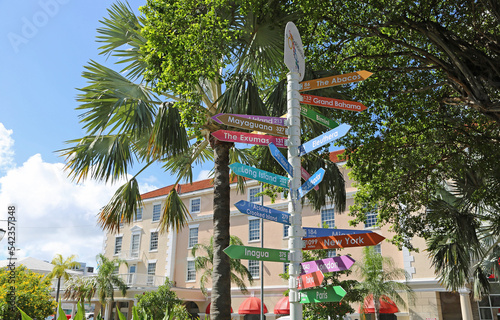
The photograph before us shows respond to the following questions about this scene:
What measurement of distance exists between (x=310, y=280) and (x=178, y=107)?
5589 mm

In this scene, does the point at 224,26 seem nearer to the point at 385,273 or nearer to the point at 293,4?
the point at 293,4

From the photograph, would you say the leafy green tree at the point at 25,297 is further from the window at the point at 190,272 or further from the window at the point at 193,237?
the window at the point at 193,237

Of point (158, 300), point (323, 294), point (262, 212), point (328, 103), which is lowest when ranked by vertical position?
point (158, 300)

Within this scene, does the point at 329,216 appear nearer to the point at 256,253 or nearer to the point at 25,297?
the point at 25,297

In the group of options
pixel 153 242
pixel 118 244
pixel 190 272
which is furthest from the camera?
pixel 118 244

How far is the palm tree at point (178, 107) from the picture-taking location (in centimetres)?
934

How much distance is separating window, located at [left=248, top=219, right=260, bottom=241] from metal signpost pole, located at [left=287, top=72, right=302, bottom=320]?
28.4 metres

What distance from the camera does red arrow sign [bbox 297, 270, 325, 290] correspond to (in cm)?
438

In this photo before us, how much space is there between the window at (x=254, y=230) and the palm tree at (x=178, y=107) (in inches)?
819

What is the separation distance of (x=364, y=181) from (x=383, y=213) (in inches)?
52.5

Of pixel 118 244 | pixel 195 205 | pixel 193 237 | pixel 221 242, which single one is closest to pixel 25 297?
pixel 221 242

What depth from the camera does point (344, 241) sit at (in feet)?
16.2

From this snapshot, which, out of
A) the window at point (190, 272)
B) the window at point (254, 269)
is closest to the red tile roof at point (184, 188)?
the window at point (190, 272)

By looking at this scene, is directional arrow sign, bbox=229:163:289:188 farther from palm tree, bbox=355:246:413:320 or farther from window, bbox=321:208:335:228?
window, bbox=321:208:335:228
